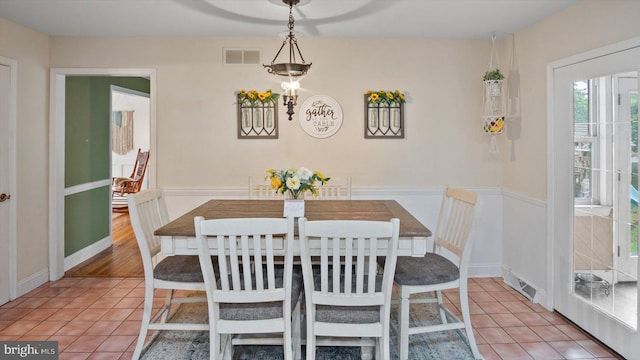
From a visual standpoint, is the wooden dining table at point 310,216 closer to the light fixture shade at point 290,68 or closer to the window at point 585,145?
the light fixture shade at point 290,68

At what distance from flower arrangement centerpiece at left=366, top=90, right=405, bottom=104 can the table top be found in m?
1.13

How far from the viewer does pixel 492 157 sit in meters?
3.87

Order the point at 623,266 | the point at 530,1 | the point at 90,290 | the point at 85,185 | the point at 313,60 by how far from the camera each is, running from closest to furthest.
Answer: the point at 623,266, the point at 530,1, the point at 90,290, the point at 313,60, the point at 85,185

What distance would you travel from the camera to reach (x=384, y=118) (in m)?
3.81

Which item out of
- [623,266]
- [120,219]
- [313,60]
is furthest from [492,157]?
[120,219]

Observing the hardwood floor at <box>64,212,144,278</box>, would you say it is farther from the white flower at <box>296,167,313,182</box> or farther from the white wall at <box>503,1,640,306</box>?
the white wall at <box>503,1,640,306</box>

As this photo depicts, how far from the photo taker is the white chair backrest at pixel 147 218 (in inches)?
88.7

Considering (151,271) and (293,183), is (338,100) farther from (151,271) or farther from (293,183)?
(151,271)

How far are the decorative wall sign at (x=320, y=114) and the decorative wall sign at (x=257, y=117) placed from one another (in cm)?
27

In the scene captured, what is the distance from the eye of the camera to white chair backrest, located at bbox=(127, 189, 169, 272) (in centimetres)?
225

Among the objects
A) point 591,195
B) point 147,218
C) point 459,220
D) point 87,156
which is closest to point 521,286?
point 591,195

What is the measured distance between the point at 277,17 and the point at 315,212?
1.68 meters

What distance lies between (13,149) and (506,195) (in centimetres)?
437

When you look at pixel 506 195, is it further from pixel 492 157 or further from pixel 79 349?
pixel 79 349
